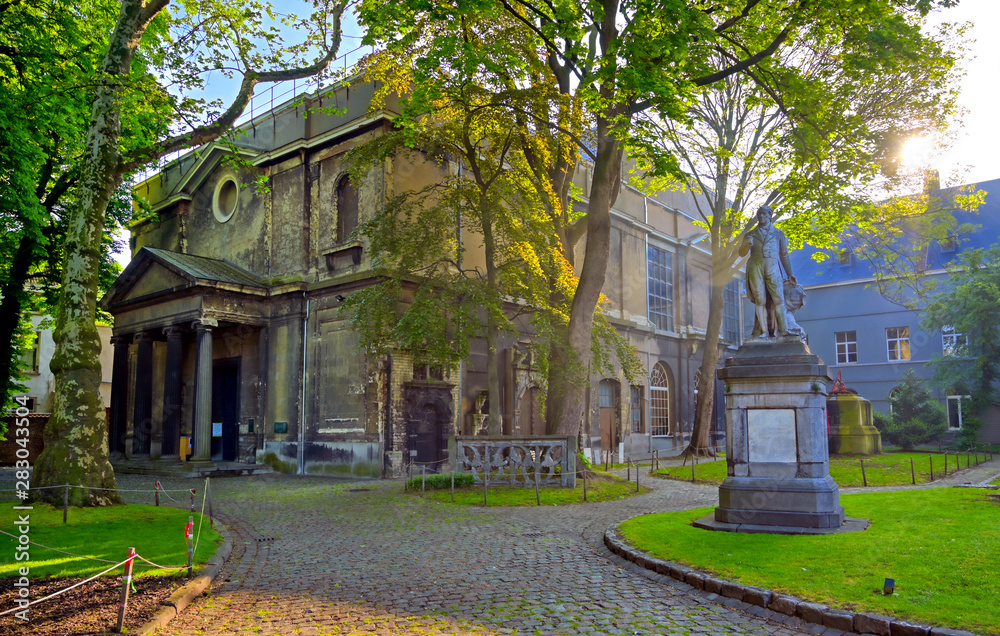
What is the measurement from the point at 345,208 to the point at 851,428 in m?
19.0

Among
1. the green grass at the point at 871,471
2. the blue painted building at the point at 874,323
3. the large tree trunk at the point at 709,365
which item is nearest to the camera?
the green grass at the point at 871,471

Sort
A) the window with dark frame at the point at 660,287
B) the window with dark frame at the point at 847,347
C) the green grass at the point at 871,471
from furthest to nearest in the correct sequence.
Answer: the window with dark frame at the point at 847,347, the window with dark frame at the point at 660,287, the green grass at the point at 871,471

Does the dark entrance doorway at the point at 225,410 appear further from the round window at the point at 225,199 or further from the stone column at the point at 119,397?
the round window at the point at 225,199

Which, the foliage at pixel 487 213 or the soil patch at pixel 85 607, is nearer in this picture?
the soil patch at pixel 85 607

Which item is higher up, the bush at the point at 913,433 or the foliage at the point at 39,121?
the foliage at the point at 39,121

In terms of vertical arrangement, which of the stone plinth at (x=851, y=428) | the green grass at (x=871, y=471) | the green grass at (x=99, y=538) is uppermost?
the stone plinth at (x=851, y=428)

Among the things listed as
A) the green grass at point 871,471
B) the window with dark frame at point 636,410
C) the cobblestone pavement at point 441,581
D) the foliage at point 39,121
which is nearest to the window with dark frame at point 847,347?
the window with dark frame at point 636,410

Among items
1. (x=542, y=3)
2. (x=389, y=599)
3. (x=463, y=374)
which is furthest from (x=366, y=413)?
(x=389, y=599)

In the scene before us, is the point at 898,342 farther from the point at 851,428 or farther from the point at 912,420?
the point at 851,428

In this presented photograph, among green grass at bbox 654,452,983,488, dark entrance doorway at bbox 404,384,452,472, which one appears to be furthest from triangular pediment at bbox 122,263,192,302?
green grass at bbox 654,452,983,488

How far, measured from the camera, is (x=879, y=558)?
734 centimetres

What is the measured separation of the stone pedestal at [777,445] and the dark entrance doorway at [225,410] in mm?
19767

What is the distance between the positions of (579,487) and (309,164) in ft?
46.9

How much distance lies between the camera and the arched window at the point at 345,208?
22.5 m
